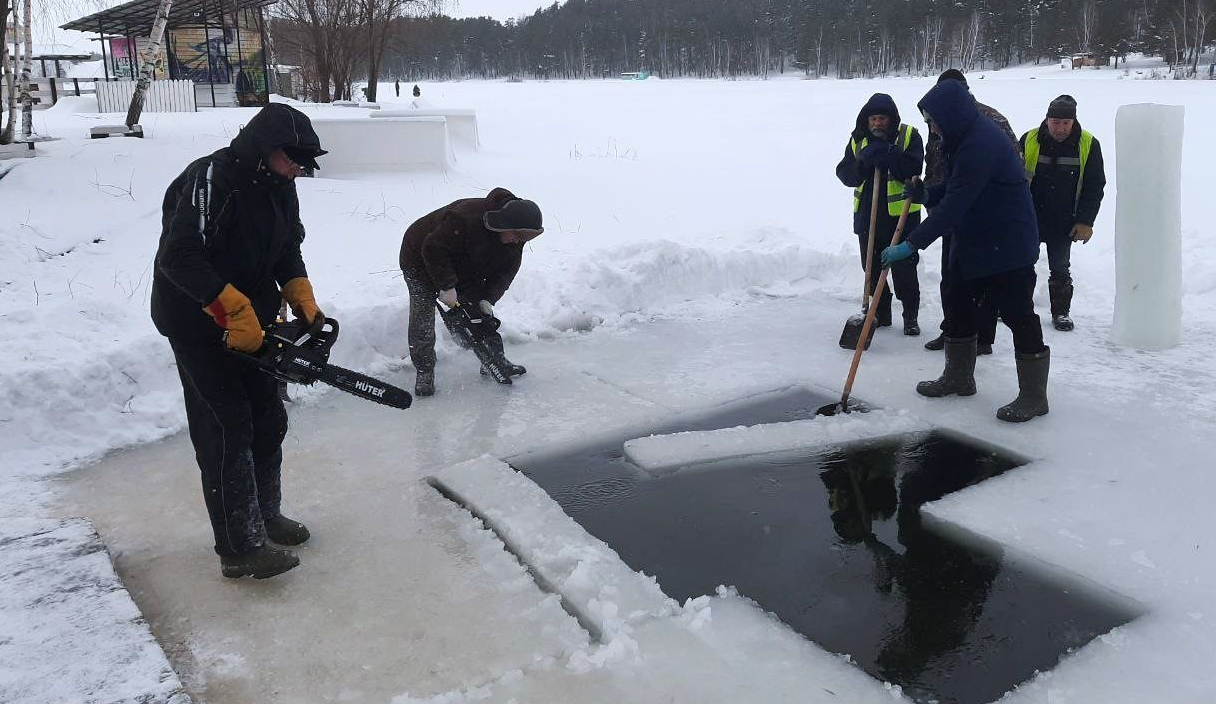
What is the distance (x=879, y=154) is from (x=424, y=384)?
133 inches

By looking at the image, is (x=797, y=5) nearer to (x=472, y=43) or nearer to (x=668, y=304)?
(x=472, y=43)

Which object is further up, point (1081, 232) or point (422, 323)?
point (1081, 232)

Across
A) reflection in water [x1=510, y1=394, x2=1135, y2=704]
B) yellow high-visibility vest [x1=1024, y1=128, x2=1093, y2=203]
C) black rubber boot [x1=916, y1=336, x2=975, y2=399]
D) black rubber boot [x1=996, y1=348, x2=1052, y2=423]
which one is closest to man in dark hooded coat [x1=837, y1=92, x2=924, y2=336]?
yellow high-visibility vest [x1=1024, y1=128, x2=1093, y2=203]

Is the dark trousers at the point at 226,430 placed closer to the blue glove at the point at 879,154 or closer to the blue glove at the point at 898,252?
the blue glove at the point at 898,252

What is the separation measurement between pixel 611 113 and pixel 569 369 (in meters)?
27.5

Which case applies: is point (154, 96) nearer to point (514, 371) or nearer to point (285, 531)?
point (514, 371)

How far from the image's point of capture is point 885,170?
579cm

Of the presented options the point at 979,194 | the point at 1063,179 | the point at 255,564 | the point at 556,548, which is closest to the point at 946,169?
the point at 979,194

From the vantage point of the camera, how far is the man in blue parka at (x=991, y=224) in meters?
4.43

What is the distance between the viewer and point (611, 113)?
31516 millimetres

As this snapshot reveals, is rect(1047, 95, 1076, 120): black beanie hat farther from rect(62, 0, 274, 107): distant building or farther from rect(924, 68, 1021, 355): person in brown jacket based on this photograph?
rect(62, 0, 274, 107): distant building

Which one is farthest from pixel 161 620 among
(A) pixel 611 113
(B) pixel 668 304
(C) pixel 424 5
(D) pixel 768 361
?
(A) pixel 611 113

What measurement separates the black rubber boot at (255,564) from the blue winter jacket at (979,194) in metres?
3.53

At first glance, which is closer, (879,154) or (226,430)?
(226,430)
